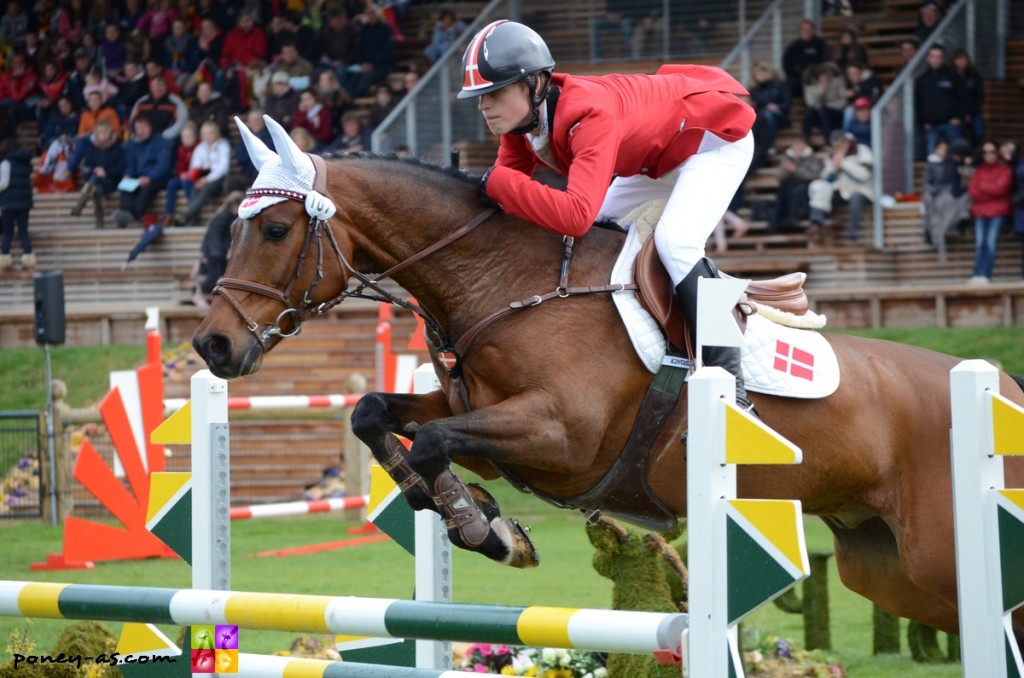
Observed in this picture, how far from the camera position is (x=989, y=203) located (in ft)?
47.9

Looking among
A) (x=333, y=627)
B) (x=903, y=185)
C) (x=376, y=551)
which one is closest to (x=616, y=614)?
(x=333, y=627)

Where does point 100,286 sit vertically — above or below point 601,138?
below

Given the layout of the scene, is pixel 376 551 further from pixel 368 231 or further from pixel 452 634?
pixel 452 634

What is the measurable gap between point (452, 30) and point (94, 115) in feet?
18.8

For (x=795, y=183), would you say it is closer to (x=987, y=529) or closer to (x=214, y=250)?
(x=214, y=250)

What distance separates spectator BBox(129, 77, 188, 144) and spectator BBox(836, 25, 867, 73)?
928 cm

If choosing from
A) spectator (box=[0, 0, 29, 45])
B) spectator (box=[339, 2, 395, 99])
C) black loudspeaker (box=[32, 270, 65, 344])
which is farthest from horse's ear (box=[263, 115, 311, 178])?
spectator (box=[0, 0, 29, 45])


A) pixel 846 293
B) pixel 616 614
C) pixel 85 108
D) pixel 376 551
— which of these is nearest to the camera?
pixel 616 614

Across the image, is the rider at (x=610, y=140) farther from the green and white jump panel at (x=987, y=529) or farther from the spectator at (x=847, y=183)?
the spectator at (x=847, y=183)

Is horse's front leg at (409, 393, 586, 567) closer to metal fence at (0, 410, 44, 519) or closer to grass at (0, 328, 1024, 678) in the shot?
grass at (0, 328, 1024, 678)

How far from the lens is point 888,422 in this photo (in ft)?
15.2

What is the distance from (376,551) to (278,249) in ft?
21.1

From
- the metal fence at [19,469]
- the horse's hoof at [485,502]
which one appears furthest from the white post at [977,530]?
the metal fence at [19,469]

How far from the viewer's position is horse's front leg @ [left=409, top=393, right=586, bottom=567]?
13.1 feet
